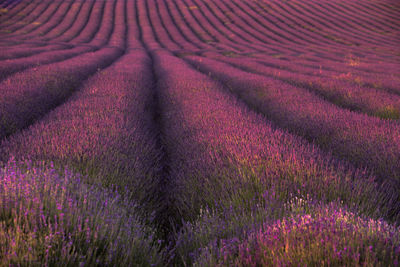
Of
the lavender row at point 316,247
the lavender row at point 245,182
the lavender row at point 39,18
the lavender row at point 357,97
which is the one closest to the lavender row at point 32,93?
the lavender row at point 245,182

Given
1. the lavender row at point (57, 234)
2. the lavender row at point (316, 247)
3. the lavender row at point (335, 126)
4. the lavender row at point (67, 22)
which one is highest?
the lavender row at point (67, 22)

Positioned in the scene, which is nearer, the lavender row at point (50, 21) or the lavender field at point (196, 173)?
the lavender field at point (196, 173)

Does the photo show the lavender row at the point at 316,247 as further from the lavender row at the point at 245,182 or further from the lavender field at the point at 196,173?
the lavender row at the point at 245,182

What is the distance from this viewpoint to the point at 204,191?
227cm

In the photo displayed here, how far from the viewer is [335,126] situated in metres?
3.82

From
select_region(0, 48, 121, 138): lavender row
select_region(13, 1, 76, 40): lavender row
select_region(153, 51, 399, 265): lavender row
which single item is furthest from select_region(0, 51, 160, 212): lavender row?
select_region(13, 1, 76, 40): lavender row

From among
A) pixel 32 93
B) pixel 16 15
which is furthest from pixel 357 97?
pixel 16 15

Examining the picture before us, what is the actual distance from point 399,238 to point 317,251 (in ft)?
1.34

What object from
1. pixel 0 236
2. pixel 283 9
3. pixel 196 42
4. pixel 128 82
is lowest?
pixel 0 236

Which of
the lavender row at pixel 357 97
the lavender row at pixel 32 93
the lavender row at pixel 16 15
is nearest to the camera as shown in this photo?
the lavender row at pixel 32 93

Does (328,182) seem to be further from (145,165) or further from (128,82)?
(128,82)

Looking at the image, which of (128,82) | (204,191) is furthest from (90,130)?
(128,82)

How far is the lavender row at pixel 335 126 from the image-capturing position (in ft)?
9.55

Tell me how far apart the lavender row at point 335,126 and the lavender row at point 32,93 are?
414 centimetres
